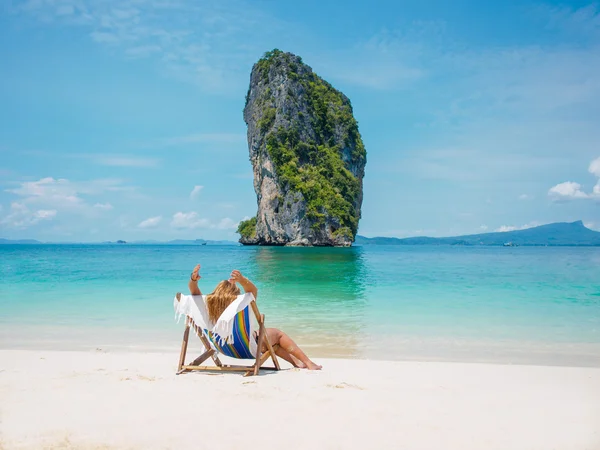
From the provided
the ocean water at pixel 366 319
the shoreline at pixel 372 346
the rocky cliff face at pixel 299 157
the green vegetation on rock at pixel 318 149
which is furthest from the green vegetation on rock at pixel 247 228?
the shoreline at pixel 372 346

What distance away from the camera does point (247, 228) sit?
251ft

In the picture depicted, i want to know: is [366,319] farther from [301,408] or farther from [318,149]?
[318,149]

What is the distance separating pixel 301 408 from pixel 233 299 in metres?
1.36

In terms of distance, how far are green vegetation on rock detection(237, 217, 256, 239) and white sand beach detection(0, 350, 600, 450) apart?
69676 mm

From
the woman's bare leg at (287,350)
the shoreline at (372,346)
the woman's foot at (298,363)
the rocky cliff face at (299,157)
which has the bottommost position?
the shoreline at (372,346)

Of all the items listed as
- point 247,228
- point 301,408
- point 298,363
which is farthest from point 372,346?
point 247,228

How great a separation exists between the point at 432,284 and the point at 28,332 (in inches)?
468

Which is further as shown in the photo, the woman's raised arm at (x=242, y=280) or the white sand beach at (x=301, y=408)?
the woman's raised arm at (x=242, y=280)

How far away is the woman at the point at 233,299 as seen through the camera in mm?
4348

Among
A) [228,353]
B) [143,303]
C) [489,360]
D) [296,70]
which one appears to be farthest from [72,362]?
[296,70]

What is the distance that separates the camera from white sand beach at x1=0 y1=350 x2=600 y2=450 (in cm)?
291

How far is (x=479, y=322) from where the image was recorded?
28.3 feet

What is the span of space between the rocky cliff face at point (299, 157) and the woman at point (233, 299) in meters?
56.4

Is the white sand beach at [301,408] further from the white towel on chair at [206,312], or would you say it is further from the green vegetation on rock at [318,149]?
the green vegetation on rock at [318,149]
